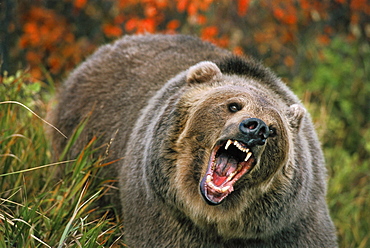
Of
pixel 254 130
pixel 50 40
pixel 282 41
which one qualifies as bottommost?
pixel 50 40

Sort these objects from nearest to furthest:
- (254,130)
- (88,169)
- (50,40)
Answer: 1. (254,130)
2. (88,169)
3. (50,40)

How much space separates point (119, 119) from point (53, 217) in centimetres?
156

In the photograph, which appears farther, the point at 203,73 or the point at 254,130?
the point at 203,73

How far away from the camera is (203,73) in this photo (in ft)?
14.7

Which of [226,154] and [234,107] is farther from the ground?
[234,107]

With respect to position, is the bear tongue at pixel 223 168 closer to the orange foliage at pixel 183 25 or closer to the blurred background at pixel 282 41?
the blurred background at pixel 282 41

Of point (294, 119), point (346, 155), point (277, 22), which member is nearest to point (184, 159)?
point (294, 119)

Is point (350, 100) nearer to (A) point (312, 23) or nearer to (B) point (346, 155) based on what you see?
(B) point (346, 155)

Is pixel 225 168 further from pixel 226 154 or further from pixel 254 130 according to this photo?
pixel 254 130

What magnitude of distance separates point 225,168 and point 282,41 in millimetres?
7680

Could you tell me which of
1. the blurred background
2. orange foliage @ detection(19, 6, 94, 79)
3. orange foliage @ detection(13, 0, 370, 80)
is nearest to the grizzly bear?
the blurred background

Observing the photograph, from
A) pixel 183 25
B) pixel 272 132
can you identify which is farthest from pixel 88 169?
pixel 183 25

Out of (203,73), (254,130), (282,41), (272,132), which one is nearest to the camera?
(254,130)

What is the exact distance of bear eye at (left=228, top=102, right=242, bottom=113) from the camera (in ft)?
12.9
